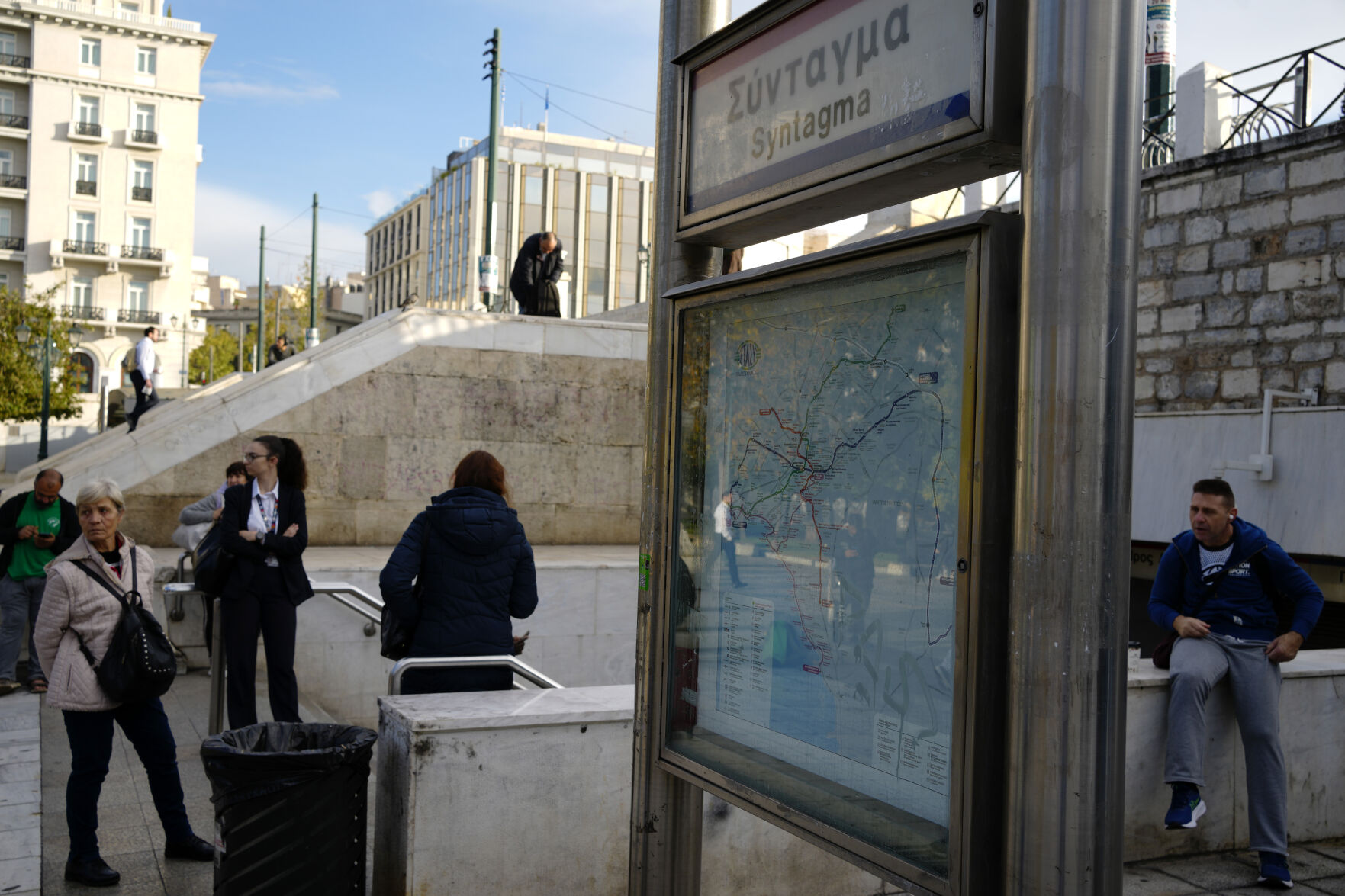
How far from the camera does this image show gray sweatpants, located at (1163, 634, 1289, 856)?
5.04 m

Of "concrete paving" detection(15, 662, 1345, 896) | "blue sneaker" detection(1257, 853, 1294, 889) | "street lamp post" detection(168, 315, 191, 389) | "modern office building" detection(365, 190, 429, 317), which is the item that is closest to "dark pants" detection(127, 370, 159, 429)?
"concrete paving" detection(15, 662, 1345, 896)

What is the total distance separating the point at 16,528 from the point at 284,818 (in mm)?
5582

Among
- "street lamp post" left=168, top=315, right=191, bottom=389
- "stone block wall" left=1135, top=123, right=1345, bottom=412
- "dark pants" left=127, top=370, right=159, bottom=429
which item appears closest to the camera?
"stone block wall" left=1135, top=123, right=1345, bottom=412

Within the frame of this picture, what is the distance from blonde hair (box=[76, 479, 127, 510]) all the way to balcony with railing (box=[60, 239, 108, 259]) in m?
59.9

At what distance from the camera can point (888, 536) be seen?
7.14 feet

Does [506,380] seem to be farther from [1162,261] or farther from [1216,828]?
[1216,828]

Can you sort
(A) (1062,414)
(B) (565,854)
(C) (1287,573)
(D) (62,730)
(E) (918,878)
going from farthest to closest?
(D) (62,730) < (C) (1287,573) < (B) (565,854) < (E) (918,878) < (A) (1062,414)

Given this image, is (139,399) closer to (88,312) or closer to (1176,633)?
(1176,633)

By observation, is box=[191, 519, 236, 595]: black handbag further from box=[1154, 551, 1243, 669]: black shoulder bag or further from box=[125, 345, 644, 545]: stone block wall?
box=[125, 345, 644, 545]: stone block wall

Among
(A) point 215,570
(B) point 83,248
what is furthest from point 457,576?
(B) point 83,248

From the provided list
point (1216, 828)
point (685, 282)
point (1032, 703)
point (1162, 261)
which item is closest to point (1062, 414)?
point (1032, 703)

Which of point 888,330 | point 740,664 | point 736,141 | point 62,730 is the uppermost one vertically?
point 736,141

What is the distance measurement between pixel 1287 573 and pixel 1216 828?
4.26ft

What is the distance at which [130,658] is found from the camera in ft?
14.9
